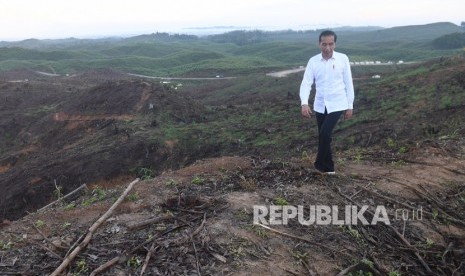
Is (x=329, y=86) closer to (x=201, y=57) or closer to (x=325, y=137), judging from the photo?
(x=325, y=137)

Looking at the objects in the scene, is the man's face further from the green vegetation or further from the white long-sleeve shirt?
the green vegetation

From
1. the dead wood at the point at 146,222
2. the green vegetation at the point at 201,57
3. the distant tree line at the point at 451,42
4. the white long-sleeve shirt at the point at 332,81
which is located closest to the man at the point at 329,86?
the white long-sleeve shirt at the point at 332,81

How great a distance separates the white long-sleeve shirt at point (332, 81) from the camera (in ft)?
18.0

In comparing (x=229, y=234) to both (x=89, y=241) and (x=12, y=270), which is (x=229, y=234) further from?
(x=12, y=270)

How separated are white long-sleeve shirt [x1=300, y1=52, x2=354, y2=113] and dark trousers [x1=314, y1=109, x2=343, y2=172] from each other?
12 cm

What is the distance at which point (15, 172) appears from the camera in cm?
1614

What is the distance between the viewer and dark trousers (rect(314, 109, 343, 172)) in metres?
5.60

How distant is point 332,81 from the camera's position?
5.52 m

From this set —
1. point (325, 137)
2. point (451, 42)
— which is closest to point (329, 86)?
point (325, 137)

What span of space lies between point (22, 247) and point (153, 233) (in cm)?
133

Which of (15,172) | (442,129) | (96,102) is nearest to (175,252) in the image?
(442,129)

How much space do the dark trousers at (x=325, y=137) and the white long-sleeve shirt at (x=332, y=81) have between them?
12 cm

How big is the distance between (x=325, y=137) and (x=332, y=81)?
0.78 metres

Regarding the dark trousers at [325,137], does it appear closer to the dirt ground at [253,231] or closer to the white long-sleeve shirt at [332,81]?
the white long-sleeve shirt at [332,81]
